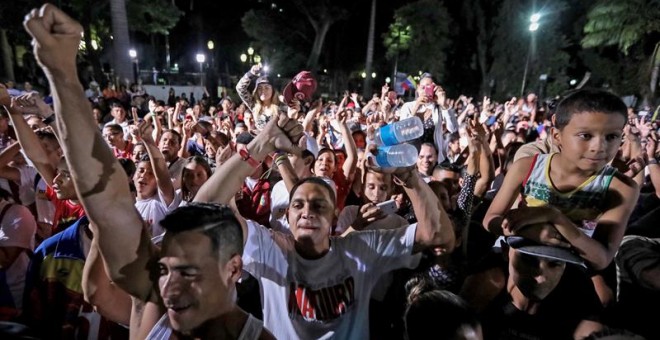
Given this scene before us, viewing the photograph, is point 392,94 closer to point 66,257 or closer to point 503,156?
point 503,156

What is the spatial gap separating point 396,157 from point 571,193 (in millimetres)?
971

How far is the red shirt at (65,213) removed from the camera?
3.67 m

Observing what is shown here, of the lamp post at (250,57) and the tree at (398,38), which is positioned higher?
the tree at (398,38)

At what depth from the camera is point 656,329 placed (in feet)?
9.87

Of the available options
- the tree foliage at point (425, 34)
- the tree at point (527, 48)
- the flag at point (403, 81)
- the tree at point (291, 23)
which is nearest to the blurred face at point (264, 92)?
the flag at point (403, 81)

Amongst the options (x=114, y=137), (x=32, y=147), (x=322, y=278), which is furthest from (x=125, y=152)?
(x=322, y=278)

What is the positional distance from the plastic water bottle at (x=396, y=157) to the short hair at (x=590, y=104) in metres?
0.82

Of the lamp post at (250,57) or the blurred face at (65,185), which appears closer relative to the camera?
the blurred face at (65,185)

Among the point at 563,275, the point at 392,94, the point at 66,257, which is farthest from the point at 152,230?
the point at 392,94

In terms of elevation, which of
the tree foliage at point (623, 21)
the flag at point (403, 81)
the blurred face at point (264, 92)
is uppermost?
the tree foliage at point (623, 21)

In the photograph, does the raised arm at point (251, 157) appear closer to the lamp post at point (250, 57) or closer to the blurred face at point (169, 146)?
the blurred face at point (169, 146)

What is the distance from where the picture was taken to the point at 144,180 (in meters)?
4.08

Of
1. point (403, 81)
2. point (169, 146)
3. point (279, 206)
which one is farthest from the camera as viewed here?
point (403, 81)

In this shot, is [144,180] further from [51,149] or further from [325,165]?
[325,165]
